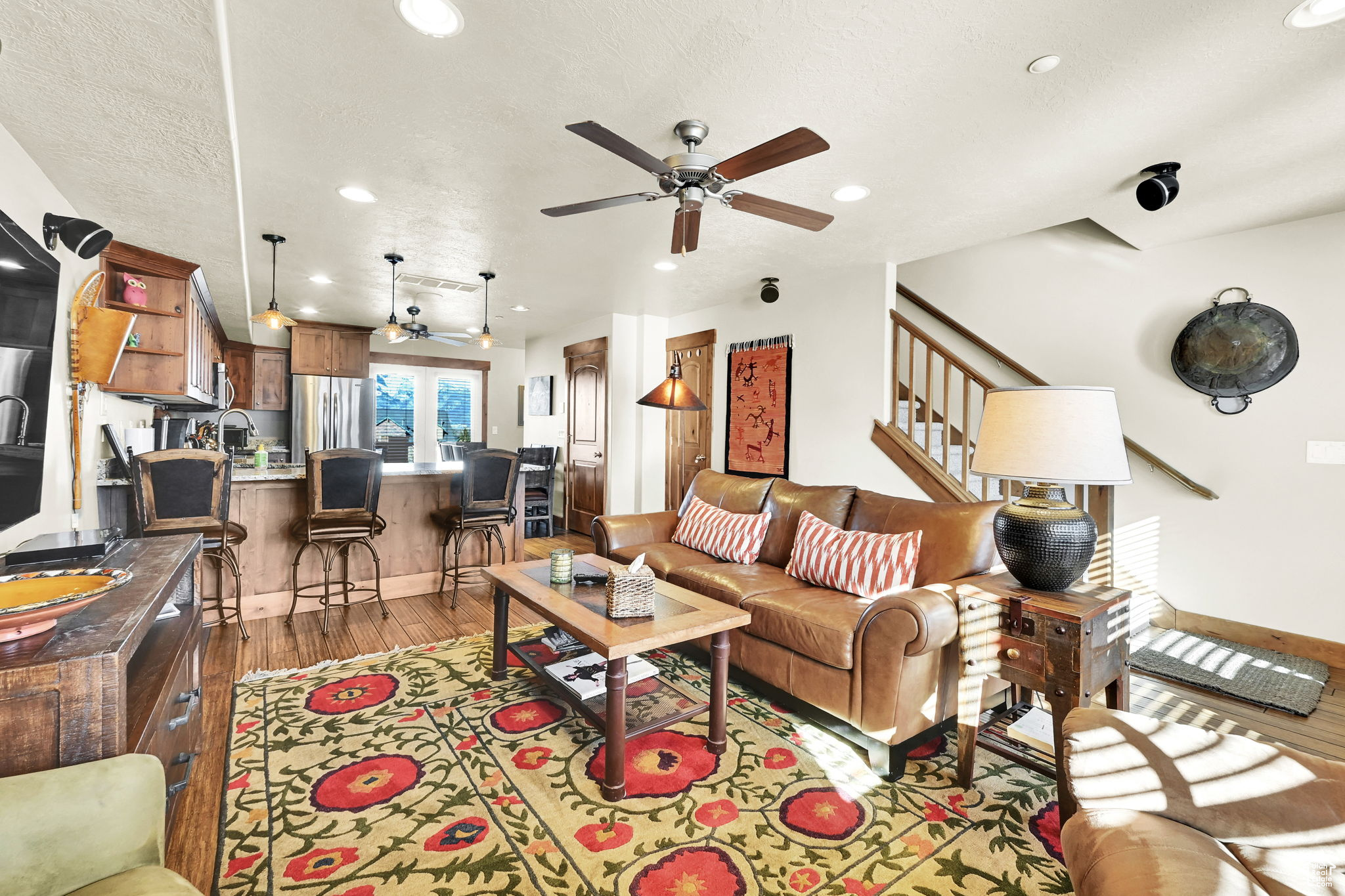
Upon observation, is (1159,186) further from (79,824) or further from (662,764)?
(79,824)

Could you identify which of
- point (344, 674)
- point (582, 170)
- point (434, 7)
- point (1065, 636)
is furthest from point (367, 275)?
point (1065, 636)

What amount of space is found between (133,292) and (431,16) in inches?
125

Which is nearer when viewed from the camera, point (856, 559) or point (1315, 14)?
point (1315, 14)

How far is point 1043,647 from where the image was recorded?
1.90 metres

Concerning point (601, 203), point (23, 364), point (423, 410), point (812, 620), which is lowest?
point (812, 620)

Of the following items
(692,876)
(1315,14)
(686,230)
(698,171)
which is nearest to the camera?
(692,876)

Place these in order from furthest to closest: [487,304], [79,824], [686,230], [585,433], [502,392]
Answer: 1. [502,392]
2. [585,433]
3. [487,304]
4. [686,230]
5. [79,824]

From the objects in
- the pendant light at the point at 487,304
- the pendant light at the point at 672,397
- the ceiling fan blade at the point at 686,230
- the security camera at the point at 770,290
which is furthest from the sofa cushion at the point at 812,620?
the pendant light at the point at 487,304

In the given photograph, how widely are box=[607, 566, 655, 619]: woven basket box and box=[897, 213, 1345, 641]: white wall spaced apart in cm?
355

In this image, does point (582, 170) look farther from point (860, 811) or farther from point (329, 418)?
point (329, 418)

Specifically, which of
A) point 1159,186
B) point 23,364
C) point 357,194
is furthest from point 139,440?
point 1159,186

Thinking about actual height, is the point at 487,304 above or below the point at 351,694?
above

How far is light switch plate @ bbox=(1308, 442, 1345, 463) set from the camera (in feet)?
10.5

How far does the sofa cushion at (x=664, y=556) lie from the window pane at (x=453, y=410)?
18.3 ft
